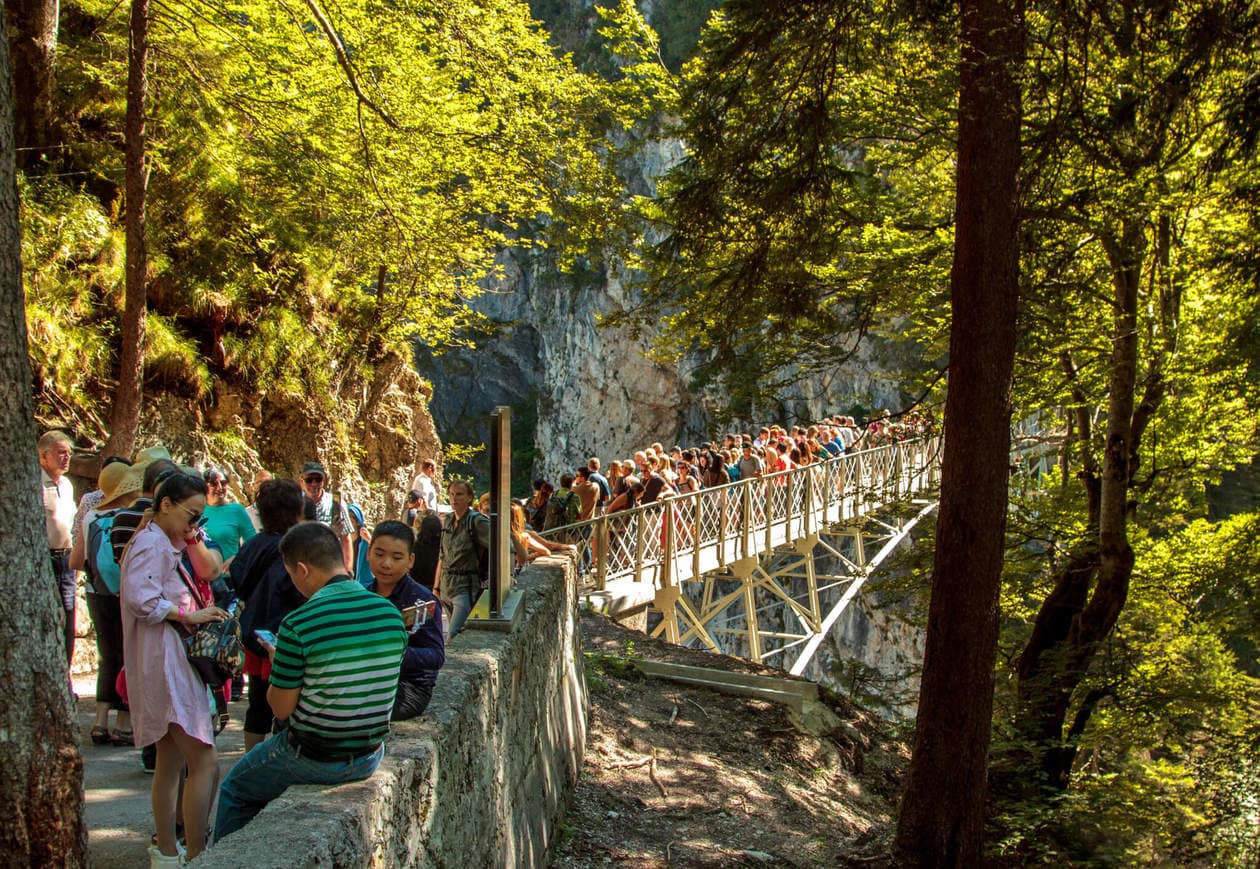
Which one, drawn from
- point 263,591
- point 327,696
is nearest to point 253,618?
point 263,591

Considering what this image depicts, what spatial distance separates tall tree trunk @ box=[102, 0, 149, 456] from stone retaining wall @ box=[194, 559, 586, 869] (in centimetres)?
350

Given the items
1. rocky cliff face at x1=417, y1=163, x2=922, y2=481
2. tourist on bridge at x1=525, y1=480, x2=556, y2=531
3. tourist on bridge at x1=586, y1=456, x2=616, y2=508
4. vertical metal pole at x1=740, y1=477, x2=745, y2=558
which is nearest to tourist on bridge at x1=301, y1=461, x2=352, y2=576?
tourist on bridge at x1=525, y1=480, x2=556, y2=531

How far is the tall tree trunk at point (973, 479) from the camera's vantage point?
5.17 metres

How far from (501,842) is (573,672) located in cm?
238

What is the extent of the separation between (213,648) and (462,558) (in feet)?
8.05

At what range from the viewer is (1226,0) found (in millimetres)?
5145

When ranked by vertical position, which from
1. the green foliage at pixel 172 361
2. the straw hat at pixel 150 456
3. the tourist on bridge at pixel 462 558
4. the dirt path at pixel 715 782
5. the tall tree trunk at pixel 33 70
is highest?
the tall tree trunk at pixel 33 70

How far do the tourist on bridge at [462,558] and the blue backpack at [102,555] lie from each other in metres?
1.88

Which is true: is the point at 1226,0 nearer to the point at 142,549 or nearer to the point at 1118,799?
the point at 1118,799

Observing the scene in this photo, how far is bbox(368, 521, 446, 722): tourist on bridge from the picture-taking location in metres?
2.74

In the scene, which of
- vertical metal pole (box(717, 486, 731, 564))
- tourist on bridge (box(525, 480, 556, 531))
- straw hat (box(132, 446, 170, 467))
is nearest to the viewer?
straw hat (box(132, 446, 170, 467))

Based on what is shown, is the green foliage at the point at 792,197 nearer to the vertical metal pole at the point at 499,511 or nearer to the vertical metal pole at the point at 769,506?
the vertical metal pole at the point at 499,511

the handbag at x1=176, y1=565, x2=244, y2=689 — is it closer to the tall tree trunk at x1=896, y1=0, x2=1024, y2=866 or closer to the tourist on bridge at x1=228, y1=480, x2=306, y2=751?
the tourist on bridge at x1=228, y1=480, x2=306, y2=751

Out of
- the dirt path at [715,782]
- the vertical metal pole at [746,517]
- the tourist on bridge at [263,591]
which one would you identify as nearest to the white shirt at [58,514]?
the tourist on bridge at [263,591]
